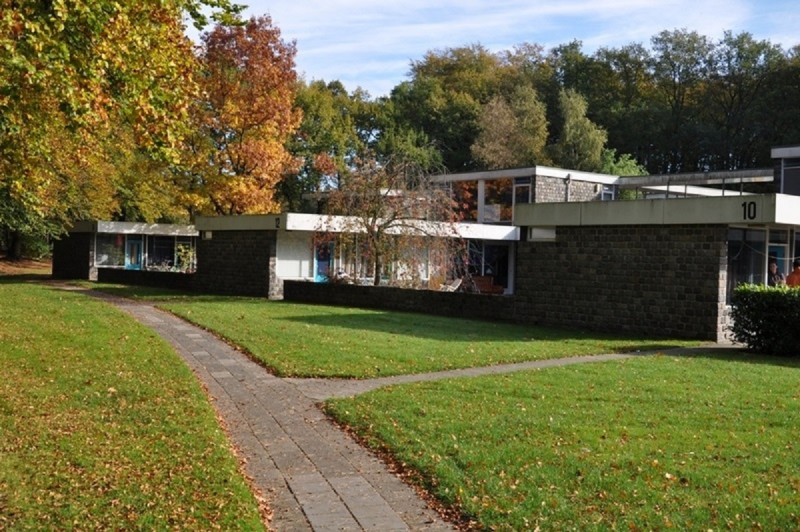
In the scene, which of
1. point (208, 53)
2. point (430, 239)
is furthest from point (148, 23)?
point (208, 53)

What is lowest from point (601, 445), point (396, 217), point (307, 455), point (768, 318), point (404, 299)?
point (307, 455)

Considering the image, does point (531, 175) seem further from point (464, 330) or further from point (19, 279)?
point (19, 279)

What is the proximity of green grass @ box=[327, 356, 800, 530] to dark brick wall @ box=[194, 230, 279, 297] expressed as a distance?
1861 cm

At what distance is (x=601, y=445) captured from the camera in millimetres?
7891

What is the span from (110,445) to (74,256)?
37416 mm

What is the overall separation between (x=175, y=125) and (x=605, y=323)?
1093cm

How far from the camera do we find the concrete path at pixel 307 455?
6.17m

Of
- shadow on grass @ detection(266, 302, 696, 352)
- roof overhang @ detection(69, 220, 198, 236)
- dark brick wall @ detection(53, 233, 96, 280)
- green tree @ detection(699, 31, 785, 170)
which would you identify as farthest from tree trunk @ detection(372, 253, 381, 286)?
green tree @ detection(699, 31, 785, 170)

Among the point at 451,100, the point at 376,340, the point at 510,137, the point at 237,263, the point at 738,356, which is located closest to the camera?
the point at 738,356

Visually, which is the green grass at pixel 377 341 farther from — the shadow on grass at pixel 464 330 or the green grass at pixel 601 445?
the green grass at pixel 601 445

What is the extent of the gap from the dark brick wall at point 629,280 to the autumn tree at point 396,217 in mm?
6214

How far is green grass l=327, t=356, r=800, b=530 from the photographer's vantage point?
6098mm

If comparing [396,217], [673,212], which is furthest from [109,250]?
[673,212]

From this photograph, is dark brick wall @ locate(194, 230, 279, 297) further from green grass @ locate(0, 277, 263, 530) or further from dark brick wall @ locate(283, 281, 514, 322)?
green grass @ locate(0, 277, 263, 530)
